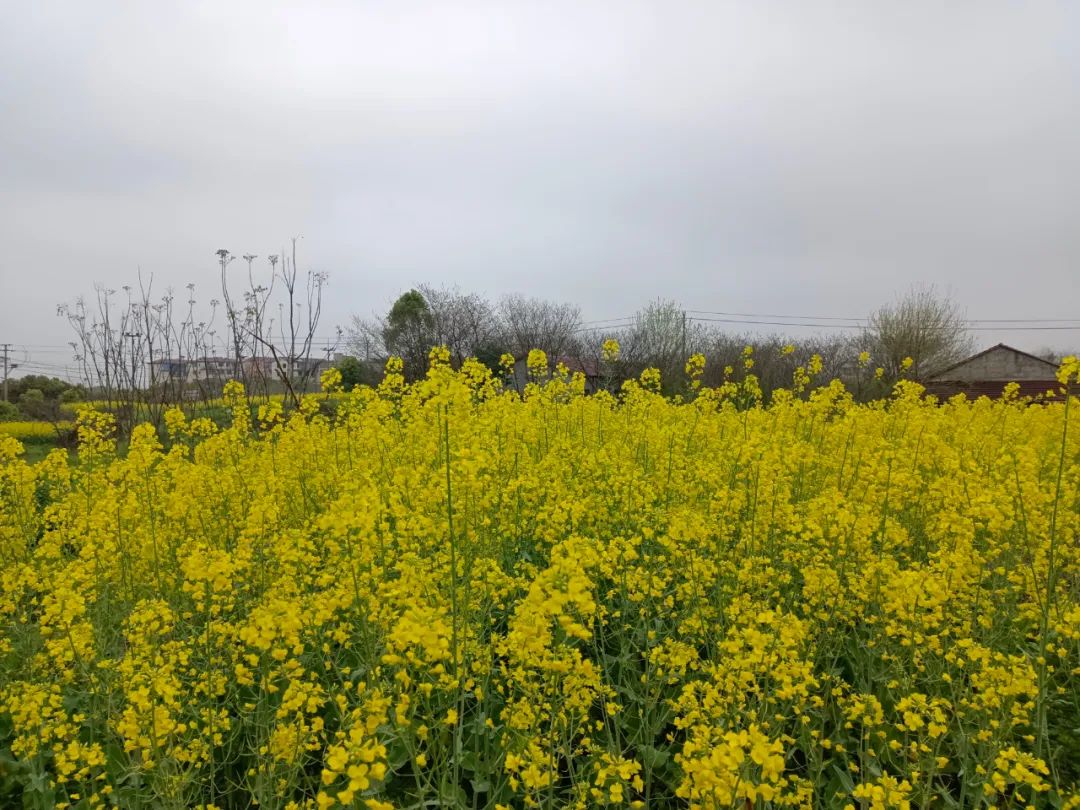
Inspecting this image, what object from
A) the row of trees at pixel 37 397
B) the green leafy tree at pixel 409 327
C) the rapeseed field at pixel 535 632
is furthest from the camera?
the green leafy tree at pixel 409 327

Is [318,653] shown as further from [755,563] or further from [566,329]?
[566,329]

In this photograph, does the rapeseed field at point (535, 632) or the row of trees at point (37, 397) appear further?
the row of trees at point (37, 397)

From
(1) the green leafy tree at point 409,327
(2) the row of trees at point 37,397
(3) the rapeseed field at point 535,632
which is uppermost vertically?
(1) the green leafy tree at point 409,327

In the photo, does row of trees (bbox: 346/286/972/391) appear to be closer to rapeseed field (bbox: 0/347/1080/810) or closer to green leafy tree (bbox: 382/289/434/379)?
green leafy tree (bbox: 382/289/434/379)

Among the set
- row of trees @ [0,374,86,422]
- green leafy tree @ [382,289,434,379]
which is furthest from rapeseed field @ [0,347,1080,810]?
green leafy tree @ [382,289,434,379]

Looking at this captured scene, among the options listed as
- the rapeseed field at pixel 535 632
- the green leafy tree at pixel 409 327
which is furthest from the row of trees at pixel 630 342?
the rapeseed field at pixel 535 632

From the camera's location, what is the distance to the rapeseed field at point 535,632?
222 centimetres

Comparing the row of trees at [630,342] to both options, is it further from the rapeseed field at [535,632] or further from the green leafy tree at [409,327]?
the rapeseed field at [535,632]

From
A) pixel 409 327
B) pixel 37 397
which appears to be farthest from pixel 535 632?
pixel 409 327

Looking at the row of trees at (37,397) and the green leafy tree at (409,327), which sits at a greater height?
the green leafy tree at (409,327)

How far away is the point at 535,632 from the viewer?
72.7 inches

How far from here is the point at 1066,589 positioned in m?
3.83

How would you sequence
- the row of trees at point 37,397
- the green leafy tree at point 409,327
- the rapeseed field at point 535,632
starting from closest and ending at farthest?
the rapeseed field at point 535,632
the row of trees at point 37,397
the green leafy tree at point 409,327

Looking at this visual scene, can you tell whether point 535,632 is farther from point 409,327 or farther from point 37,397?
point 409,327
